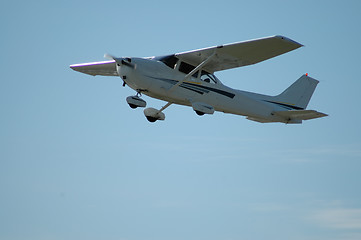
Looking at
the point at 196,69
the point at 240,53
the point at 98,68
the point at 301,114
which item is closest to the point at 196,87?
the point at 196,69

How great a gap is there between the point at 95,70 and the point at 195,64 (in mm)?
4667

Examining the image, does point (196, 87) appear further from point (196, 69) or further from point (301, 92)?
point (301, 92)

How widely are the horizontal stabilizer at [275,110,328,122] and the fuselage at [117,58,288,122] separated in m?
0.74

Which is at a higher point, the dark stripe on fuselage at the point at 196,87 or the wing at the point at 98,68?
the wing at the point at 98,68

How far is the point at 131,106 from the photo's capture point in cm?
1714

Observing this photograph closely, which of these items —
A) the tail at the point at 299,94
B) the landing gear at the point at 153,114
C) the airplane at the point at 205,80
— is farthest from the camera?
the tail at the point at 299,94

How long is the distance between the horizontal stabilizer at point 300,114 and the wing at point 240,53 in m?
2.65

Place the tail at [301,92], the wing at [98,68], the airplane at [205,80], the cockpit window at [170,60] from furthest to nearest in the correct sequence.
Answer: the tail at [301,92] → the wing at [98,68] → the cockpit window at [170,60] → the airplane at [205,80]

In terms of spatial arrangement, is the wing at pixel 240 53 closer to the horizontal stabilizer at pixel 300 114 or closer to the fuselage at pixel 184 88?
the fuselage at pixel 184 88

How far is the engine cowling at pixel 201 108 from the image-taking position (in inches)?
679

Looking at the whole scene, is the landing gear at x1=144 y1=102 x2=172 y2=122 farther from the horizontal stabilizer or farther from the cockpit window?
the horizontal stabilizer

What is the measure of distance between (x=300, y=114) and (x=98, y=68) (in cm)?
719

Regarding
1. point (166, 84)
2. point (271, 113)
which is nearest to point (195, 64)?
point (166, 84)

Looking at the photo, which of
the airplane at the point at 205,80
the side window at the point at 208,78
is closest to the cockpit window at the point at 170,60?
the airplane at the point at 205,80
